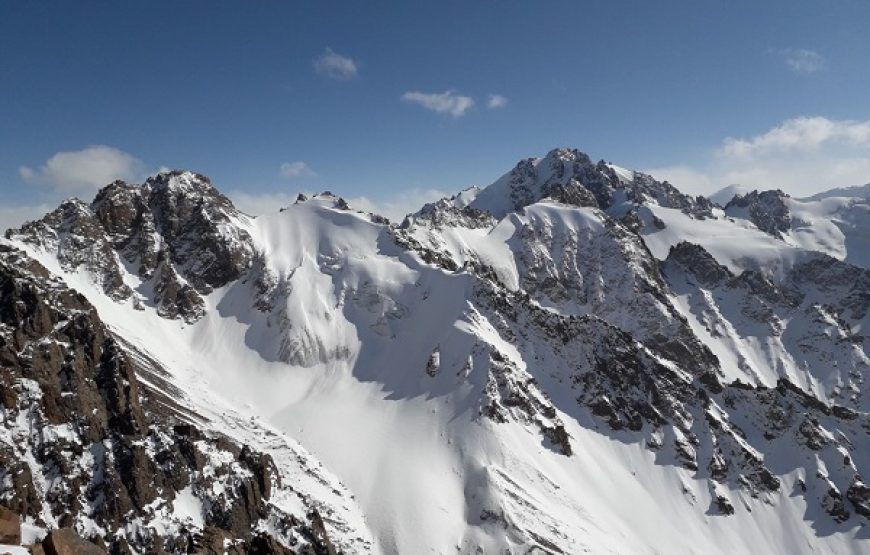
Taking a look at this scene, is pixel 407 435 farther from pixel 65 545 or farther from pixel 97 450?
pixel 65 545

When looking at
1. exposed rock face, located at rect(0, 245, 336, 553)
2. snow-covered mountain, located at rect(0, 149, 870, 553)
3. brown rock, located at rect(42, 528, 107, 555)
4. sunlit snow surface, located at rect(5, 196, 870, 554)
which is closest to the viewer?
brown rock, located at rect(42, 528, 107, 555)

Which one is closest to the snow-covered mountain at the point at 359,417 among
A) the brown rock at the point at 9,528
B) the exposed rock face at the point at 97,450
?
the exposed rock face at the point at 97,450

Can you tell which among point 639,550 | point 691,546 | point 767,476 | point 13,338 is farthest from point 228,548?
point 767,476

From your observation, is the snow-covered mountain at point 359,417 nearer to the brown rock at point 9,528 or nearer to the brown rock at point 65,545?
the brown rock at point 65,545

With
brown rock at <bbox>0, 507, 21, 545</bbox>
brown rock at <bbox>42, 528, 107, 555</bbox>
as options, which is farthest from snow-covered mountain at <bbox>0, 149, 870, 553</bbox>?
brown rock at <bbox>0, 507, 21, 545</bbox>

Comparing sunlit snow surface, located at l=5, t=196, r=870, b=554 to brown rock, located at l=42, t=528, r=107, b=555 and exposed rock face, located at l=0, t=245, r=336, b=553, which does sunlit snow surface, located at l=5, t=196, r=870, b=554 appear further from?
brown rock, located at l=42, t=528, r=107, b=555

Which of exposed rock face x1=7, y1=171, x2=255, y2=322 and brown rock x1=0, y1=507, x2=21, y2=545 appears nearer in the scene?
brown rock x1=0, y1=507, x2=21, y2=545

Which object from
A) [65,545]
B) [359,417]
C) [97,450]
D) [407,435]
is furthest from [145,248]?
[65,545]
